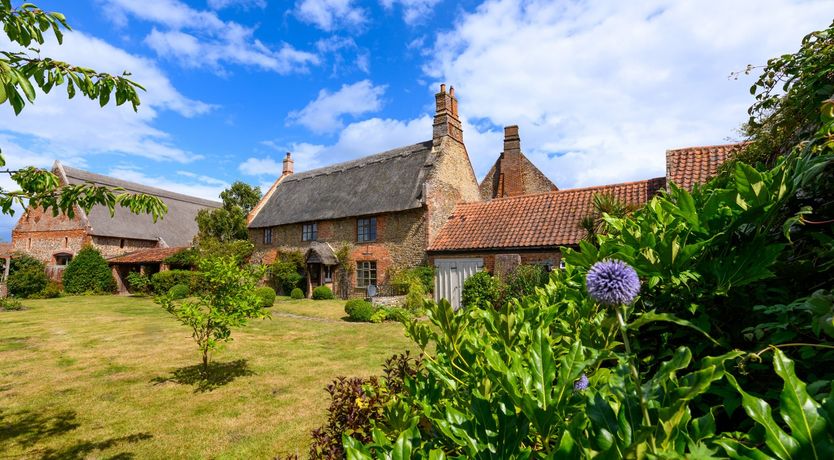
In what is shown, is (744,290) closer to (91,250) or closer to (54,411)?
(54,411)

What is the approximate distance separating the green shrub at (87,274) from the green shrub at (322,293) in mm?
18929

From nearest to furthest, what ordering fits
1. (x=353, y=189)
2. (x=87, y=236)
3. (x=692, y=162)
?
(x=692, y=162) → (x=353, y=189) → (x=87, y=236)

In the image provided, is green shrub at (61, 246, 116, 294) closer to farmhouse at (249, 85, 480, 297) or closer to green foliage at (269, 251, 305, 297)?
farmhouse at (249, 85, 480, 297)

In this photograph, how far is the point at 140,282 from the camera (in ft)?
86.5

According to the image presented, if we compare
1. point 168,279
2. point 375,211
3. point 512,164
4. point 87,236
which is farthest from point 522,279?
point 87,236

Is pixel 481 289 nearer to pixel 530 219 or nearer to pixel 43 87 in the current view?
pixel 530 219

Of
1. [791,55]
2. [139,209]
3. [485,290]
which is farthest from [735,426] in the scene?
[485,290]

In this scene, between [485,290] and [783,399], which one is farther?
[485,290]

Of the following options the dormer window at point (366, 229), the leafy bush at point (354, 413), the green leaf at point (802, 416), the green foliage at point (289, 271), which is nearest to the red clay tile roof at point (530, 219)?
the dormer window at point (366, 229)

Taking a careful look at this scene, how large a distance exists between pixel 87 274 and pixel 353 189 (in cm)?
2199

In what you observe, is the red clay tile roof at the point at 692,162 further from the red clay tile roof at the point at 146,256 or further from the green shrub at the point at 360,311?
the red clay tile roof at the point at 146,256

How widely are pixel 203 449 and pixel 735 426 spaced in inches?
236

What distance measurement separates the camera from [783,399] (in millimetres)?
934

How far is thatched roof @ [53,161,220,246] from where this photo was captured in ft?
103
